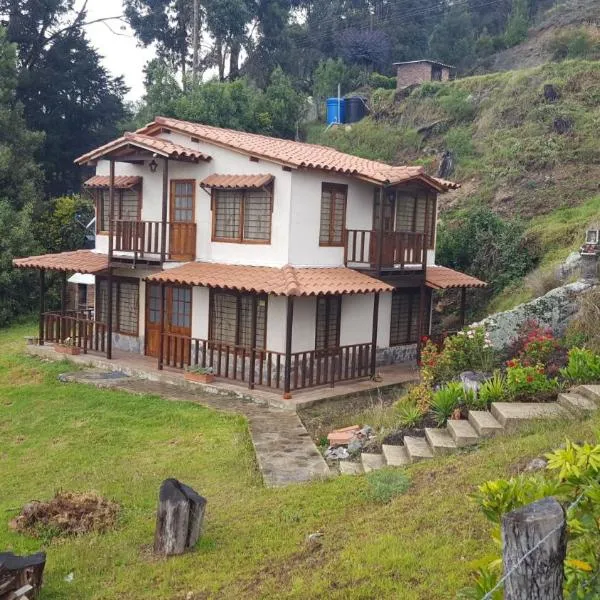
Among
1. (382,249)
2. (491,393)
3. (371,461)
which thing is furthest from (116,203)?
(491,393)

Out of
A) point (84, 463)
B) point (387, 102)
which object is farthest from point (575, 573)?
point (387, 102)

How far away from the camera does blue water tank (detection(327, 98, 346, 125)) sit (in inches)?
1366

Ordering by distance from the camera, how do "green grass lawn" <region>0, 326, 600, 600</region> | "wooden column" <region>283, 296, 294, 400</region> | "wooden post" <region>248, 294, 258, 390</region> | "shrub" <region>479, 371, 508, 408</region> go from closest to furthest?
1. "green grass lawn" <region>0, 326, 600, 600</region>
2. "shrub" <region>479, 371, 508, 408</region>
3. "wooden column" <region>283, 296, 294, 400</region>
4. "wooden post" <region>248, 294, 258, 390</region>

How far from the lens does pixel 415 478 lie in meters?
7.71

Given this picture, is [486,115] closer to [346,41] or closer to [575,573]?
[346,41]

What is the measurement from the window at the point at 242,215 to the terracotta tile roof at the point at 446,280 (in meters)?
4.72

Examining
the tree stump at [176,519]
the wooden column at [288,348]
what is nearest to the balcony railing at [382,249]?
the wooden column at [288,348]

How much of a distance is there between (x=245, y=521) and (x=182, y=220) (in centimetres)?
1114

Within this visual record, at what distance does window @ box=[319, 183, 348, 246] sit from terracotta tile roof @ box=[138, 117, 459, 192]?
591 millimetres

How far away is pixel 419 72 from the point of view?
116 feet

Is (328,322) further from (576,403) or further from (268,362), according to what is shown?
(576,403)

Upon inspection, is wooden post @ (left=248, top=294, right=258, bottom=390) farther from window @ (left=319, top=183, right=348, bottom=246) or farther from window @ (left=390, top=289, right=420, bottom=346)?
window @ (left=390, top=289, right=420, bottom=346)

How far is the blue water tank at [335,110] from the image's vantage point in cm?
3469

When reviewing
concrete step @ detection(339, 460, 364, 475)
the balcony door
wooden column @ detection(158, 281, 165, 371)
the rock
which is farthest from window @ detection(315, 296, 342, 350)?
the rock
